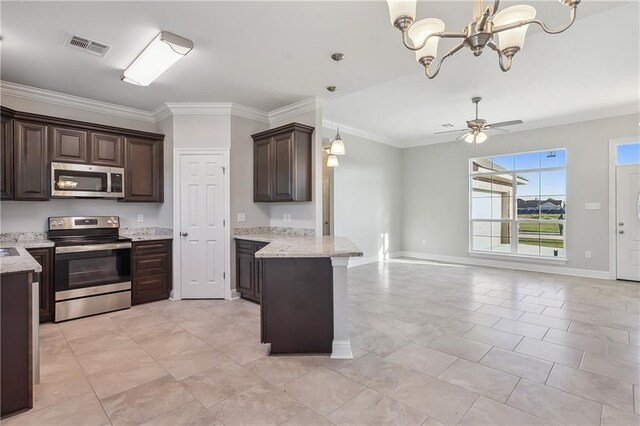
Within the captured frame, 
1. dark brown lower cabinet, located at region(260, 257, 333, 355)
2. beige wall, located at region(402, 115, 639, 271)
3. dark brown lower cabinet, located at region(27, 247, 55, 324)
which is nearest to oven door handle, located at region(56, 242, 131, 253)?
dark brown lower cabinet, located at region(27, 247, 55, 324)

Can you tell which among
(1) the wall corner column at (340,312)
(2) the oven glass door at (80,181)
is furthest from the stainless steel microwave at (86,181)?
(1) the wall corner column at (340,312)

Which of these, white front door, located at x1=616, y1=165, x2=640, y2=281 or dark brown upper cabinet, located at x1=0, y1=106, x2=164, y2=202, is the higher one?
dark brown upper cabinet, located at x1=0, y1=106, x2=164, y2=202

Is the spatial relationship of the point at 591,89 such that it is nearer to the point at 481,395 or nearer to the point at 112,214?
the point at 481,395

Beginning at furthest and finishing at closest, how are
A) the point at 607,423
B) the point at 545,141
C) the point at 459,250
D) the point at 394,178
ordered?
the point at 394,178 < the point at 459,250 < the point at 545,141 < the point at 607,423

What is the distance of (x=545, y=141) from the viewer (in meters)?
6.27

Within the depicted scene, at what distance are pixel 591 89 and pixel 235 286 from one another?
581cm

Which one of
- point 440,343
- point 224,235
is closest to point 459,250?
point 440,343

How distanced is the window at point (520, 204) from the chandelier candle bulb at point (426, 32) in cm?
560


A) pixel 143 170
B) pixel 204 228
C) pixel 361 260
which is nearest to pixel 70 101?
pixel 143 170

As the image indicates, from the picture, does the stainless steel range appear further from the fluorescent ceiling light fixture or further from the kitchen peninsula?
the kitchen peninsula

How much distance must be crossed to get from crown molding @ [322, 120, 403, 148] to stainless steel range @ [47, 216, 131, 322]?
4.03m

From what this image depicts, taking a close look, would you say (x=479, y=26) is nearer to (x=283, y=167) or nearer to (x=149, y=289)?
(x=283, y=167)

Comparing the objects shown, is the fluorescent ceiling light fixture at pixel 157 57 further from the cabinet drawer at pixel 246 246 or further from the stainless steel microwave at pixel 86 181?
the cabinet drawer at pixel 246 246

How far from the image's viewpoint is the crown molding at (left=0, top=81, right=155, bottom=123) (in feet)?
12.3
